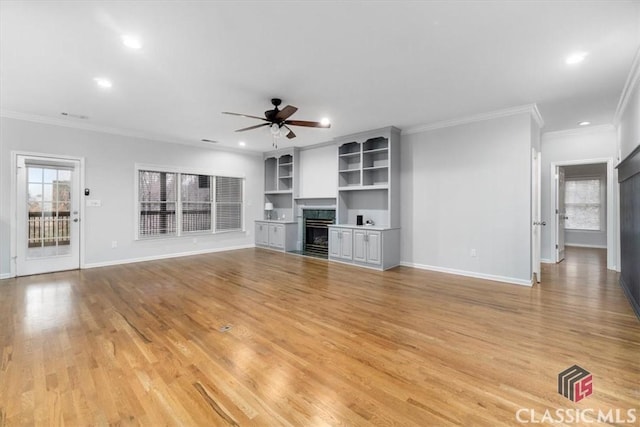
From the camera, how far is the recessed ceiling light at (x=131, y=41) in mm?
2623


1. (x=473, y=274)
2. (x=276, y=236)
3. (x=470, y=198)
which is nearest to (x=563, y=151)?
(x=470, y=198)

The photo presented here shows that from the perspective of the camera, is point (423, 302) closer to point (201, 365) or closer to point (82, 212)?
point (201, 365)

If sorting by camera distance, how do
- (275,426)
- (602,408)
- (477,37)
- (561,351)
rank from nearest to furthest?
(275,426)
(602,408)
(561,351)
(477,37)

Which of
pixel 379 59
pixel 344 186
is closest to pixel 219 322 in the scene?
pixel 379 59

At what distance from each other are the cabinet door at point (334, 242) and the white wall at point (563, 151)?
14.3 ft

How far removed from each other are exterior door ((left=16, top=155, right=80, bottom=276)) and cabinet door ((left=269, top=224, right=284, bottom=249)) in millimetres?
4036

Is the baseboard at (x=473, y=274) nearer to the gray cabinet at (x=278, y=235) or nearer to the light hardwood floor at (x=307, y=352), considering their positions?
the light hardwood floor at (x=307, y=352)

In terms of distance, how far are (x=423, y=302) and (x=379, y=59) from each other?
9.47 ft

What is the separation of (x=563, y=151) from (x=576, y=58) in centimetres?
379

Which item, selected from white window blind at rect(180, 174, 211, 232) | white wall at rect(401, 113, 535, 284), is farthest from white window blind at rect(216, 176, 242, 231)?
white wall at rect(401, 113, 535, 284)

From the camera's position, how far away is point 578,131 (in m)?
5.68

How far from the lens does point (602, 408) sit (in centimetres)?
172

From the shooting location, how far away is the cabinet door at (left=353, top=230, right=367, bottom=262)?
564 centimetres

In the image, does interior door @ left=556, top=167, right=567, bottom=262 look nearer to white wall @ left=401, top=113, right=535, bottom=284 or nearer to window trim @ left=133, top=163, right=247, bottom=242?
white wall @ left=401, top=113, right=535, bottom=284
